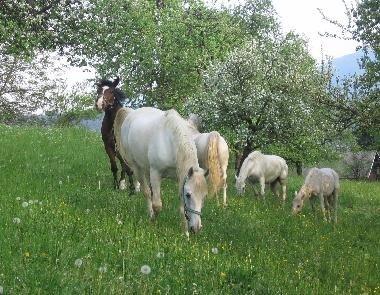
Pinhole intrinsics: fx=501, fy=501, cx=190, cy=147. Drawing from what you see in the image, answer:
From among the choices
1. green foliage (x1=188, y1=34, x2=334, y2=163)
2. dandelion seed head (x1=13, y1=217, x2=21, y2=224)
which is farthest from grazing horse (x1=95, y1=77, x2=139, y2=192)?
green foliage (x1=188, y1=34, x2=334, y2=163)

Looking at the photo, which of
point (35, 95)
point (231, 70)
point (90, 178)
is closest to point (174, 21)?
point (231, 70)

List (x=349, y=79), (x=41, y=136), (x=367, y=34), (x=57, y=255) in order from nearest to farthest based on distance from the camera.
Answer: (x=57, y=255) → (x=367, y=34) → (x=349, y=79) → (x=41, y=136)

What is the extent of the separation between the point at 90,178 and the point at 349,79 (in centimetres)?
922

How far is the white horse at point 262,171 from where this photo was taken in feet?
67.7

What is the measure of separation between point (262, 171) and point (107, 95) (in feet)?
27.9

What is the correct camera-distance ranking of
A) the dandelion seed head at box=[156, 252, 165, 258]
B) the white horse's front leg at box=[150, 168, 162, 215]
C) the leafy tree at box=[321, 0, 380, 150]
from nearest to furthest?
1. the dandelion seed head at box=[156, 252, 165, 258]
2. the white horse's front leg at box=[150, 168, 162, 215]
3. the leafy tree at box=[321, 0, 380, 150]

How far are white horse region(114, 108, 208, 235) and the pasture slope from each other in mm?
581

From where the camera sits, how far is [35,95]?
49.1m

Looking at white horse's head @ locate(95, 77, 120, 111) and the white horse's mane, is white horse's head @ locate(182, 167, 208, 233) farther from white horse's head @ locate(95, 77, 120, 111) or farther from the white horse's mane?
white horse's head @ locate(95, 77, 120, 111)

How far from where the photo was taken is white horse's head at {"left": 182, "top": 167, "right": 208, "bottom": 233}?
915cm

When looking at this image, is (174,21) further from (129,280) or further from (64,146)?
(129,280)

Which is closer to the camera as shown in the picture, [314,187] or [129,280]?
[129,280]

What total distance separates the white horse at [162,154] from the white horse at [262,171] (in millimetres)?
8484

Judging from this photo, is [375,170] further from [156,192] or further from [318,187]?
[156,192]
